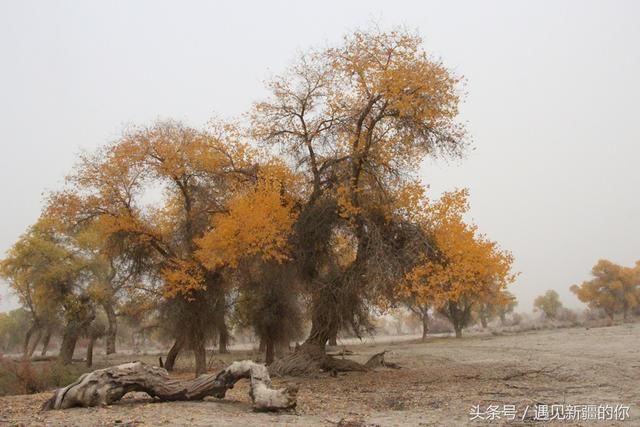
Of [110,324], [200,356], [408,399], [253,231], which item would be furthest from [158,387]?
[110,324]

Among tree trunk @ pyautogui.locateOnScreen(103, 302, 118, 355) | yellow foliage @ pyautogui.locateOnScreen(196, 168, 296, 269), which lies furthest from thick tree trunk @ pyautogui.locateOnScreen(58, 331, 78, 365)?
yellow foliage @ pyautogui.locateOnScreen(196, 168, 296, 269)

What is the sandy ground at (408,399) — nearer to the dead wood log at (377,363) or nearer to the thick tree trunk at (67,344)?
the dead wood log at (377,363)

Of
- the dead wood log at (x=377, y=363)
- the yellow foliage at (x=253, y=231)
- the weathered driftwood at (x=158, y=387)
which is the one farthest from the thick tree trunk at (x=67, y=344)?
the weathered driftwood at (x=158, y=387)

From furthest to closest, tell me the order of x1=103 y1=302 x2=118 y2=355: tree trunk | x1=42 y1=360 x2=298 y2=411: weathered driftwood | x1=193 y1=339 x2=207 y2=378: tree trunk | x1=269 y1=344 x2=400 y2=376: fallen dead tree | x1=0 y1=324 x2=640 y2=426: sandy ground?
x1=103 y1=302 x2=118 y2=355: tree trunk, x1=193 y1=339 x2=207 y2=378: tree trunk, x1=269 y1=344 x2=400 y2=376: fallen dead tree, x1=42 y1=360 x2=298 y2=411: weathered driftwood, x1=0 y1=324 x2=640 y2=426: sandy ground

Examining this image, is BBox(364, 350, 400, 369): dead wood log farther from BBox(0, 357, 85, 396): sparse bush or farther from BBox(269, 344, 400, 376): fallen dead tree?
BBox(0, 357, 85, 396): sparse bush

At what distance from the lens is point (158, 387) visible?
31.9ft

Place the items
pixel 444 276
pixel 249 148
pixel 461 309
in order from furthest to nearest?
pixel 461 309 → pixel 249 148 → pixel 444 276

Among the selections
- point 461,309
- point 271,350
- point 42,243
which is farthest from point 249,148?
point 461,309

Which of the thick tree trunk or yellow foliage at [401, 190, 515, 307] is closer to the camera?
yellow foliage at [401, 190, 515, 307]

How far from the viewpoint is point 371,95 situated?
1608 cm

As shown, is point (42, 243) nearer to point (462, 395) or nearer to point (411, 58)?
point (411, 58)

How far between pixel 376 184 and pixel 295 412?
9.19m

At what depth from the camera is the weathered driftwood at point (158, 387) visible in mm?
9023

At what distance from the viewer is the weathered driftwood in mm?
9023
